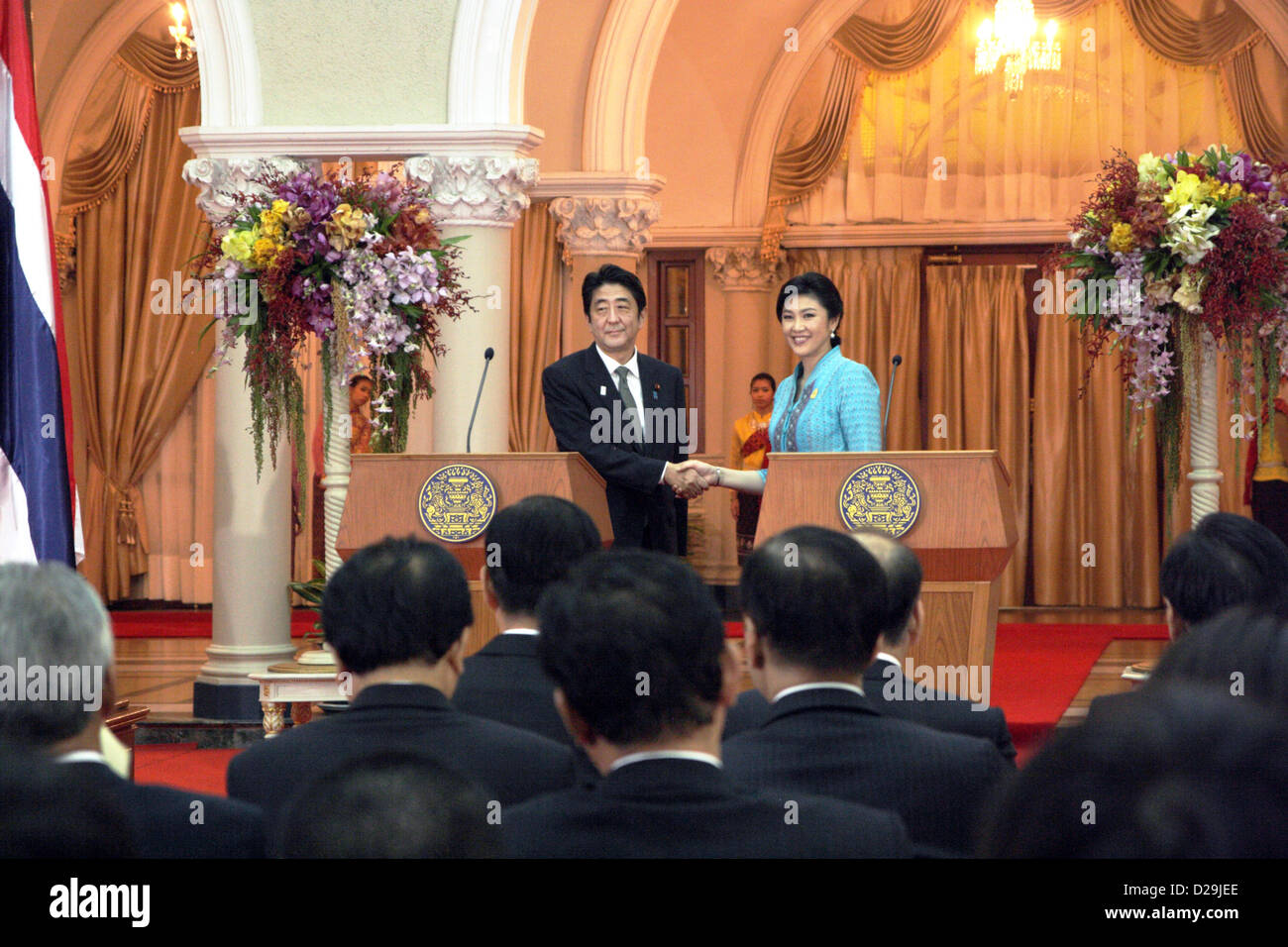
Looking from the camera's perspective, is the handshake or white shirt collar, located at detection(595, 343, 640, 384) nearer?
the handshake

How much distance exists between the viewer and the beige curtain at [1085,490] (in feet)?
37.2

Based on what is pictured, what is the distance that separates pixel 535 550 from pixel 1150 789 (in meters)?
1.92

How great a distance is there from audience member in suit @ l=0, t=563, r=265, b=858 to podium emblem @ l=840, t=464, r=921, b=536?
268 cm

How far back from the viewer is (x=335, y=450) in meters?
5.64

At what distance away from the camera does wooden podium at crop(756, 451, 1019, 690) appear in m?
4.34

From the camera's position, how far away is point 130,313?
11383mm

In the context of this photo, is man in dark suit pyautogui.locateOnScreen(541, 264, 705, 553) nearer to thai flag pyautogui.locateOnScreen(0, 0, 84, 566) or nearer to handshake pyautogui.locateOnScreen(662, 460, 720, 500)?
handshake pyautogui.locateOnScreen(662, 460, 720, 500)

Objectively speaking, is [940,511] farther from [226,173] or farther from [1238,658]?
[226,173]

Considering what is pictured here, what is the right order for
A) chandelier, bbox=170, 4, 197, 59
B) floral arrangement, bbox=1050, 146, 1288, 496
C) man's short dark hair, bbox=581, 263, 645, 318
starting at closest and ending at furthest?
man's short dark hair, bbox=581, 263, 645, 318
floral arrangement, bbox=1050, 146, 1288, 496
chandelier, bbox=170, 4, 197, 59

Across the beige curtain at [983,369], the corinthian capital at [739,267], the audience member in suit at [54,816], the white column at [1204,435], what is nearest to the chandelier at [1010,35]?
the beige curtain at [983,369]

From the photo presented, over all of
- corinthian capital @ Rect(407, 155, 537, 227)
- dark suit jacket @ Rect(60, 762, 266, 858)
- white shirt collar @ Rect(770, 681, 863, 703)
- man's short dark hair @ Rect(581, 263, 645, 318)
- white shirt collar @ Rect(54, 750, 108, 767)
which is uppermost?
corinthian capital @ Rect(407, 155, 537, 227)

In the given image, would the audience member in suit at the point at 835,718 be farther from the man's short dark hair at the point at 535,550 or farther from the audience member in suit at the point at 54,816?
the audience member in suit at the point at 54,816

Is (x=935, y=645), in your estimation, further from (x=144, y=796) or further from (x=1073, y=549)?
(x=1073, y=549)

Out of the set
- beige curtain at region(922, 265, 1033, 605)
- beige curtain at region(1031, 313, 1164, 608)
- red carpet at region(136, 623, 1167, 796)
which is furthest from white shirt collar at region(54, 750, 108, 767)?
beige curtain at region(1031, 313, 1164, 608)
